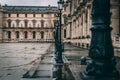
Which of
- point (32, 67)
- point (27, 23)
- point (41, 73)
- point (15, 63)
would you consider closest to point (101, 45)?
point (41, 73)

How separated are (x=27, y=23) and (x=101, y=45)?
156 m

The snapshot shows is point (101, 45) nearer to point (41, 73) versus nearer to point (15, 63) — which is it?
point (41, 73)

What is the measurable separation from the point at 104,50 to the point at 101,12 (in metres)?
0.85

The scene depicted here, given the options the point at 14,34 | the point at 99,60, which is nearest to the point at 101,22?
the point at 99,60

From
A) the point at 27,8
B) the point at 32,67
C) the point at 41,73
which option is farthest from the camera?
the point at 27,8

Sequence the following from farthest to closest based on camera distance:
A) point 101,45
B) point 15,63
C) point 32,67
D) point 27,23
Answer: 1. point 27,23
2. point 15,63
3. point 32,67
4. point 101,45

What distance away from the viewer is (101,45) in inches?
287

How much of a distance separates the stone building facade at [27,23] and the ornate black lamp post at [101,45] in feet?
464

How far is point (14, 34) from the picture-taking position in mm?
149500

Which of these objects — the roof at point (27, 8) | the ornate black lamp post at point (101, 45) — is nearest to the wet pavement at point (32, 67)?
the ornate black lamp post at point (101, 45)

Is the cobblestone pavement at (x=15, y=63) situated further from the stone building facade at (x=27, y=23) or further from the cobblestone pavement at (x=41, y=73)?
the stone building facade at (x=27, y=23)

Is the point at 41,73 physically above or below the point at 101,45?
below

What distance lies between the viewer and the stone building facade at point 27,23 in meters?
150

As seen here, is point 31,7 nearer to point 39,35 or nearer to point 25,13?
point 25,13
